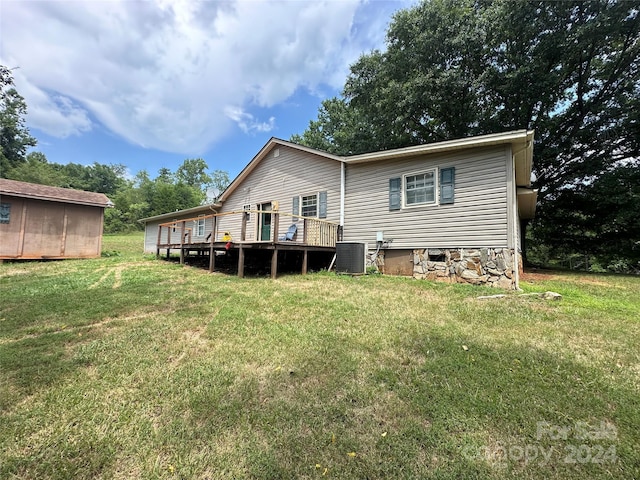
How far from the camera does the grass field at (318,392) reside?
5.70 ft

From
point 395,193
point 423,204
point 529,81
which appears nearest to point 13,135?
point 395,193

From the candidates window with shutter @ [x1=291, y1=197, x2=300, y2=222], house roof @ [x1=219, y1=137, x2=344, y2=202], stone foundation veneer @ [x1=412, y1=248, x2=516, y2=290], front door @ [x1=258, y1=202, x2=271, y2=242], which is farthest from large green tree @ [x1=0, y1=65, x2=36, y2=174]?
stone foundation veneer @ [x1=412, y1=248, x2=516, y2=290]

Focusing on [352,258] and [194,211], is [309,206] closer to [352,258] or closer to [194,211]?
[352,258]

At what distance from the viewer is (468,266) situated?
7.27 meters

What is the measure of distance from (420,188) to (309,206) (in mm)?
4222

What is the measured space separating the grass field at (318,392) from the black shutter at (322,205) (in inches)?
238

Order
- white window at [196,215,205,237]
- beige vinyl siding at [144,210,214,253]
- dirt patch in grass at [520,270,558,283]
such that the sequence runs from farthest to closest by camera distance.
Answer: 1. white window at [196,215,205,237]
2. beige vinyl siding at [144,210,214,253]
3. dirt patch in grass at [520,270,558,283]

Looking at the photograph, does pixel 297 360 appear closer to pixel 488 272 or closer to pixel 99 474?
pixel 99 474

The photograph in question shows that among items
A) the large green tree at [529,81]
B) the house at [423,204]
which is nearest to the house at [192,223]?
the house at [423,204]

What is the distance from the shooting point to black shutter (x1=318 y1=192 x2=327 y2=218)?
10.2 metres

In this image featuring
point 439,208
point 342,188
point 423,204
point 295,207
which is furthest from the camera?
point 295,207

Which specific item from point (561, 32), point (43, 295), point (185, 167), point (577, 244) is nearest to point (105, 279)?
point (43, 295)

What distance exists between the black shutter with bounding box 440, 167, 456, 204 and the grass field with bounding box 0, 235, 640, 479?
3751 millimetres

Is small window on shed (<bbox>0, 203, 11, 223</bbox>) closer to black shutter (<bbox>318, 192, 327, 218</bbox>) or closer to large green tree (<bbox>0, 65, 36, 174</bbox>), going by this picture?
black shutter (<bbox>318, 192, 327, 218</bbox>)
